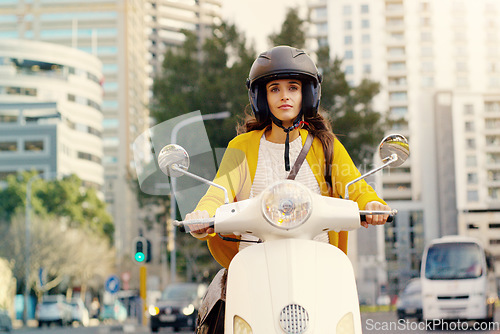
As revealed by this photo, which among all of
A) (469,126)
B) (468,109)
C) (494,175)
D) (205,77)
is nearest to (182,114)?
(205,77)

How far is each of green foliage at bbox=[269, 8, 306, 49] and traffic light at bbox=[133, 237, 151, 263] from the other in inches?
458

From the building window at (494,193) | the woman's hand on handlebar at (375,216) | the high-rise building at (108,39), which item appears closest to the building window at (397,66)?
the high-rise building at (108,39)

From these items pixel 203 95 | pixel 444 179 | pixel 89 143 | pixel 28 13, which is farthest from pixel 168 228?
pixel 28 13

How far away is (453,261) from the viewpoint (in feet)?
63.8

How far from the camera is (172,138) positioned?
333cm

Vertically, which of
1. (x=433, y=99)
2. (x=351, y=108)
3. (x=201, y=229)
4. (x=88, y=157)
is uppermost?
(x=433, y=99)

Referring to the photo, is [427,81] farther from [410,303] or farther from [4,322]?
[4,322]

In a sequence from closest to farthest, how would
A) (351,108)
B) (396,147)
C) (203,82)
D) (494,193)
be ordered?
(396,147) < (351,108) < (203,82) < (494,193)

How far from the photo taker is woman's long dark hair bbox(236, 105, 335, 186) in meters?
3.31

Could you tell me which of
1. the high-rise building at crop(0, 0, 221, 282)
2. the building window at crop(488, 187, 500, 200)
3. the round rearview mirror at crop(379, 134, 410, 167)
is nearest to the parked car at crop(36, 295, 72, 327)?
the building window at crop(488, 187, 500, 200)

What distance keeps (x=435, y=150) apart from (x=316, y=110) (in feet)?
201

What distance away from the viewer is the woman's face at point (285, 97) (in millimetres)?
3293

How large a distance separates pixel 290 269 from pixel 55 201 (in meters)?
50.5

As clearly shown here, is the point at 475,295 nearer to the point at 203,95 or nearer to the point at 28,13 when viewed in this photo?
the point at 203,95
